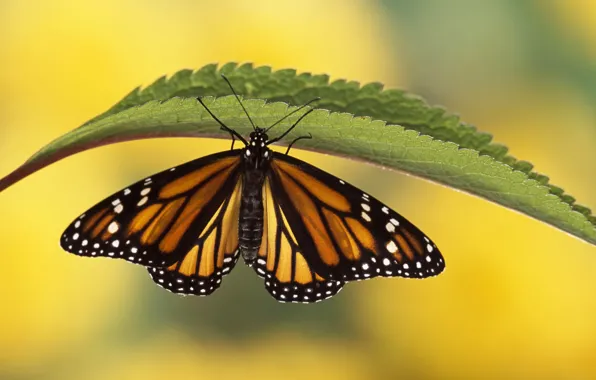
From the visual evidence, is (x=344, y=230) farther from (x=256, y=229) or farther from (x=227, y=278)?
(x=227, y=278)

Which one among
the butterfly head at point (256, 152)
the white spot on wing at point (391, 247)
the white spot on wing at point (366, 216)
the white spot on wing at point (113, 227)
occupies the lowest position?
the white spot on wing at point (113, 227)

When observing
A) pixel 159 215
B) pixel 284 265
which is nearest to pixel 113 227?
pixel 159 215

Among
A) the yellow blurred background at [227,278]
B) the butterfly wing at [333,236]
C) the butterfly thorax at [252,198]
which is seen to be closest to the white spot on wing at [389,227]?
the butterfly wing at [333,236]

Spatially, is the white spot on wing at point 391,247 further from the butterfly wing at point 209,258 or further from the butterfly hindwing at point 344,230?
the butterfly wing at point 209,258
